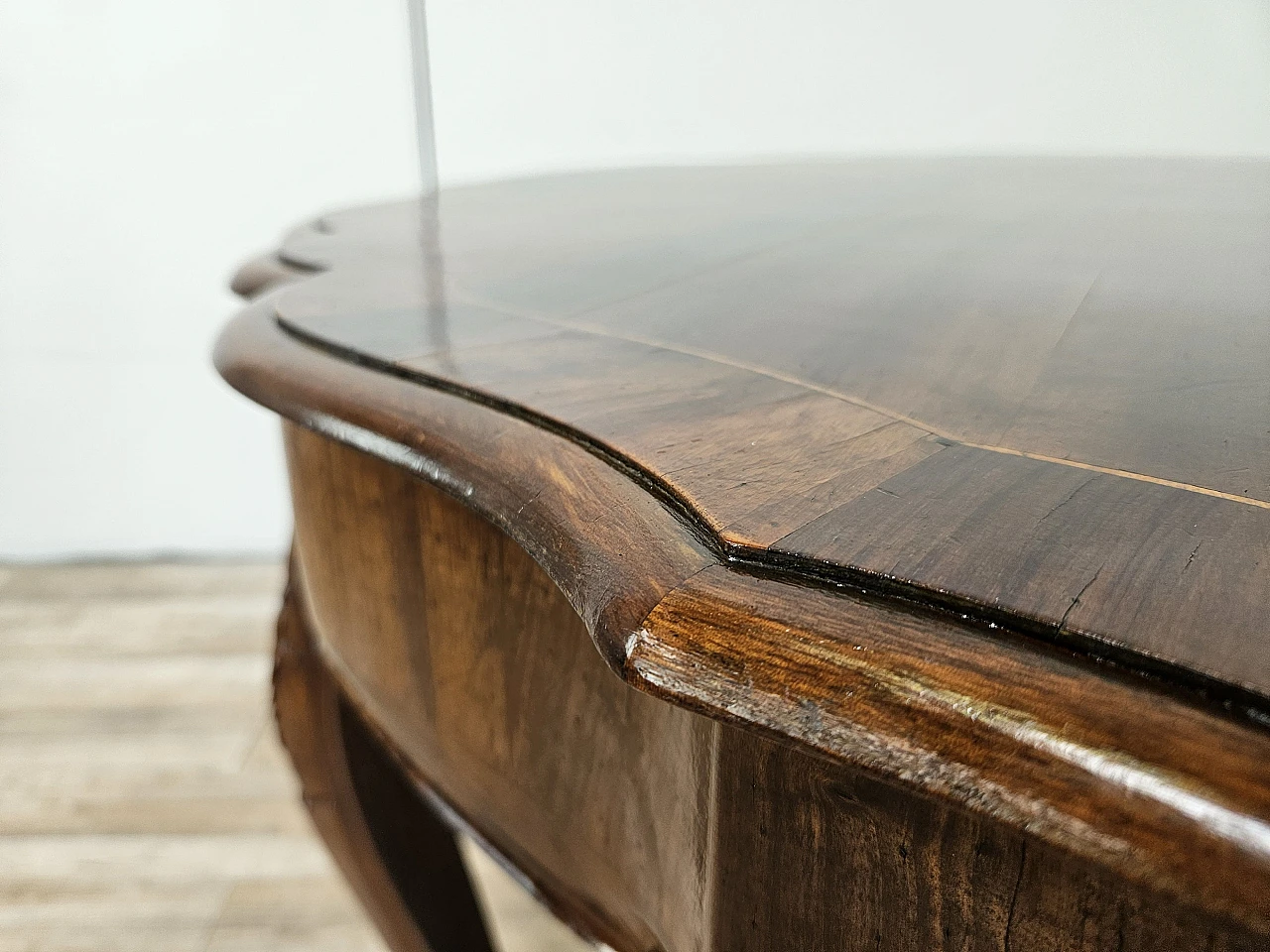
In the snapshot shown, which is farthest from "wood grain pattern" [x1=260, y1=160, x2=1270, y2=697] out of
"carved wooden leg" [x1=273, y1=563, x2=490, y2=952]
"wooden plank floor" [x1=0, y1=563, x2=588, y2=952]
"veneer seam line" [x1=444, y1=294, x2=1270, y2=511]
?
"wooden plank floor" [x1=0, y1=563, x2=588, y2=952]

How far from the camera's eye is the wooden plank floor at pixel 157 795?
0.75m

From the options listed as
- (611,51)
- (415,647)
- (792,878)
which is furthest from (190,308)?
(792,878)

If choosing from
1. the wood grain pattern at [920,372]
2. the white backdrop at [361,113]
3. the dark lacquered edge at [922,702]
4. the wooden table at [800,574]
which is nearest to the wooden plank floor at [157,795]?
the white backdrop at [361,113]

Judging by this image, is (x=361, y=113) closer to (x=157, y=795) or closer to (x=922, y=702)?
(x=157, y=795)

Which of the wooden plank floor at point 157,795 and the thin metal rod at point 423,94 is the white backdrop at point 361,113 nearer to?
the thin metal rod at point 423,94

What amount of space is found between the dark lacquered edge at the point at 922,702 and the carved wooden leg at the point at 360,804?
23 cm

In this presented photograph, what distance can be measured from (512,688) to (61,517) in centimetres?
133

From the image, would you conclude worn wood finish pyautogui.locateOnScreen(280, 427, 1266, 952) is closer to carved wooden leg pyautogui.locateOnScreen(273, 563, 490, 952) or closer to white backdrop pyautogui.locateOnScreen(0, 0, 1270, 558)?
carved wooden leg pyautogui.locateOnScreen(273, 563, 490, 952)

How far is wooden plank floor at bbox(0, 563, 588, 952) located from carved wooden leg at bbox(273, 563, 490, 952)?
0.32 meters

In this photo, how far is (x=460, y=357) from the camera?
255 millimetres

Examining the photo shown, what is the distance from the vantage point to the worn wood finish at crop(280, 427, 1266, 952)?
0.41 feet

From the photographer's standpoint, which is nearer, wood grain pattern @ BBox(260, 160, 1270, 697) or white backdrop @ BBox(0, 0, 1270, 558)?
wood grain pattern @ BBox(260, 160, 1270, 697)

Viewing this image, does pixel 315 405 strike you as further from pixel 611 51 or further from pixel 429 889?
pixel 611 51

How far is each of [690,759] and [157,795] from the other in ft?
2.80
